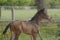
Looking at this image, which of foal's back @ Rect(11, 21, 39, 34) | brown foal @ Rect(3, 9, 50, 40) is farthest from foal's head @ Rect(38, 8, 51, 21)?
foal's back @ Rect(11, 21, 39, 34)

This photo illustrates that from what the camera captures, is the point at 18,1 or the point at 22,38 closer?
the point at 22,38

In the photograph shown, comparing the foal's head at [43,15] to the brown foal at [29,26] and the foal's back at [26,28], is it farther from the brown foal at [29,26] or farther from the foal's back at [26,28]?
the foal's back at [26,28]

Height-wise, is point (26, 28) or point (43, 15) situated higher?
point (43, 15)

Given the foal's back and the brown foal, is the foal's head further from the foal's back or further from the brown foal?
the foal's back

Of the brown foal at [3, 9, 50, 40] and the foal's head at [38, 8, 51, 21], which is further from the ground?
the foal's head at [38, 8, 51, 21]

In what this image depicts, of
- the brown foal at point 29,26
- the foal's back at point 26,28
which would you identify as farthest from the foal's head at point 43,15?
the foal's back at point 26,28

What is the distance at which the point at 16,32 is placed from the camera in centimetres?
661

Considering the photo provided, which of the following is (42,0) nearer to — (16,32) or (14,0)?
(16,32)

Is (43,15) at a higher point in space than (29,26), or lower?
higher

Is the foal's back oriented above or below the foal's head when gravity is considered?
below

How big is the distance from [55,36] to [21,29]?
2.86 m

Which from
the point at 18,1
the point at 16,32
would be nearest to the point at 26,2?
the point at 18,1

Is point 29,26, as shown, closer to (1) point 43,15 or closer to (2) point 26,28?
(2) point 26,28

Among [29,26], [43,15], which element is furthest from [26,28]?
[43,15]
